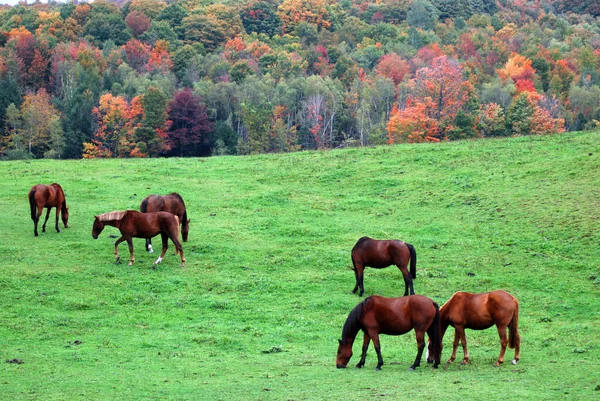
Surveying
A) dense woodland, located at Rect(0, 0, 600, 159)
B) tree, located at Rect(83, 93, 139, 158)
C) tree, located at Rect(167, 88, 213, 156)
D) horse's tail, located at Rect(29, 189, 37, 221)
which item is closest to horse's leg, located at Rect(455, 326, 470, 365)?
horse's tail, located at Rect(29, 189, 37, 221)

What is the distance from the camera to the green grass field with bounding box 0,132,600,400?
12312mm

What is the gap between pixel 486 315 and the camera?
43.2 feet

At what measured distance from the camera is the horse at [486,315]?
12953mm

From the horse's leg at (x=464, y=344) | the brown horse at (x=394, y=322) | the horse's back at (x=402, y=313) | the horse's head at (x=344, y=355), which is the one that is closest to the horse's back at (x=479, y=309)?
the horse's leg at (x=464, y=344)

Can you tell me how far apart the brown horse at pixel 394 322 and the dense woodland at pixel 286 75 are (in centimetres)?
3751

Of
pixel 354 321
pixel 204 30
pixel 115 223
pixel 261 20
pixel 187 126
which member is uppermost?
pixel 261 20

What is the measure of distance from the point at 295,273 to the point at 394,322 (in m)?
7.61

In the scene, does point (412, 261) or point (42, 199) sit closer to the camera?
point (412, 261)

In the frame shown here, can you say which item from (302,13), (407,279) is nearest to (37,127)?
(407,279)

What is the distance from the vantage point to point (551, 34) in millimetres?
124250

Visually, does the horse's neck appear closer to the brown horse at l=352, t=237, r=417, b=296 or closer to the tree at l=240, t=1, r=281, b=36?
the brown horse at l=352, t=237, r=417, b=296

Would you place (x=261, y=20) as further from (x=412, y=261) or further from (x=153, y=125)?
(x=412, y=261)

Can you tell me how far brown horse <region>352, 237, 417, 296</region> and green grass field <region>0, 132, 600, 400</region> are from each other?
0.71 metres

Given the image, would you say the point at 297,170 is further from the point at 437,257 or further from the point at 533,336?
the point at 533,336
